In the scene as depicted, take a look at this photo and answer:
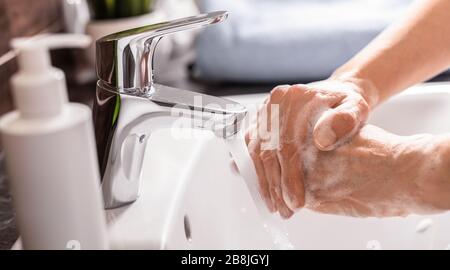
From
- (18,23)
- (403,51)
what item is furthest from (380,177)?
(18,23)

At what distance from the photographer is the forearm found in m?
0.69

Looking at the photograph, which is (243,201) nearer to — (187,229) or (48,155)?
(187,229)

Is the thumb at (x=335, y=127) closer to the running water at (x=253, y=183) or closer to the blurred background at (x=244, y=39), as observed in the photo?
the running water at (x=253, y=183)

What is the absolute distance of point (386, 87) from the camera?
2.27 ft

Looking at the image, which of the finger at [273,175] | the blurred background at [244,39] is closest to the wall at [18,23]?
the blurred background at [244,39]

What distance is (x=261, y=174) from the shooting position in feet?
2.05

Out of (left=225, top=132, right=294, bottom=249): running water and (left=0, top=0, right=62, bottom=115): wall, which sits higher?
(left=0, top=0, right=62, bottom=115): wall

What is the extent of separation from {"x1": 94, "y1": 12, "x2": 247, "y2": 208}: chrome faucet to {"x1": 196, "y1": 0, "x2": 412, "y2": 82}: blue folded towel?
1.32ft

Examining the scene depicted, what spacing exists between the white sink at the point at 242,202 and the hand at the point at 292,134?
0.21 feet

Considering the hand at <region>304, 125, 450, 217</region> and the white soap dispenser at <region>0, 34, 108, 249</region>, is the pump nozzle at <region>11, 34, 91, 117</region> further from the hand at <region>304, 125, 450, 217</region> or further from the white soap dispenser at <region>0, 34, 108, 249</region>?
the hand at <region>304, 125, 450, 217</region>

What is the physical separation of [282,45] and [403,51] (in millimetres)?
240

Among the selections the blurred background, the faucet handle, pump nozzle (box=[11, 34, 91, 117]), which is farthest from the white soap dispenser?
the blurred background

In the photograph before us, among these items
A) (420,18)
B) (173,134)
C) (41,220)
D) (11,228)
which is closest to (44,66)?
(41,220)

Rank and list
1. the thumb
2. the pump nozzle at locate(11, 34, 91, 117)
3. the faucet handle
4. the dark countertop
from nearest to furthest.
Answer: the pump nozzle at locate(11, 34, 91, 117) → the faucet handle → the thumb → the dark countertop
